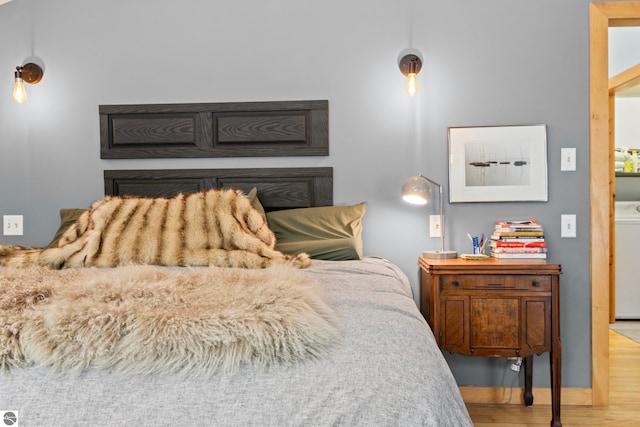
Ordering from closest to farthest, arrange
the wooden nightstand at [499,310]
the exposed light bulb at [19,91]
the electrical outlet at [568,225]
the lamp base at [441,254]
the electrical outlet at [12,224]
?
the wooden nightstand at [499,310] < the lamp base at [441,254] < the electrical outlet at [568,225] < the exposed light bulb at [19,91] < the electrical outlet at [12,224]

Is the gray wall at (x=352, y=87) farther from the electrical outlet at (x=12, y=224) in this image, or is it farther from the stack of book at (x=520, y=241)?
the stack of book at (x=520, y=241)

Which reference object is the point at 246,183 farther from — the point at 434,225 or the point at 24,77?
the point at 24,77

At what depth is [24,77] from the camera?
292 centimetres

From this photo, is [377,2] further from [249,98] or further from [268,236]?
[268,236]

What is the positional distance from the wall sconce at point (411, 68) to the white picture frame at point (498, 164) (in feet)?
0.97

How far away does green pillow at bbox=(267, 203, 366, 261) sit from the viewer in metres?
2.54

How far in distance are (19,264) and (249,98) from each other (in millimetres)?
1392

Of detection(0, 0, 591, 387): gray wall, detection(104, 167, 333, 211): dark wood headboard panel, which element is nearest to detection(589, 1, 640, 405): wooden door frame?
detection(0, 0, 591, 387): gray wall

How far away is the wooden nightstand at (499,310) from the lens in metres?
2.40

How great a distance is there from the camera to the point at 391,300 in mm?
1449

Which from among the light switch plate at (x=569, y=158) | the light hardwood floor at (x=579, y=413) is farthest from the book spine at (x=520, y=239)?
the light hardwood floor at (x=579, y=413)

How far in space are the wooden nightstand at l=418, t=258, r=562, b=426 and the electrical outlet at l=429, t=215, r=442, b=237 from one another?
379 mm

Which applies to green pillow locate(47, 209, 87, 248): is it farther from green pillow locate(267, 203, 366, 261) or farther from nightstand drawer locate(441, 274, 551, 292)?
nightstand drawer locate(441, 274, 551, 292)

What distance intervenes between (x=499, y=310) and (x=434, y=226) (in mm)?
578
